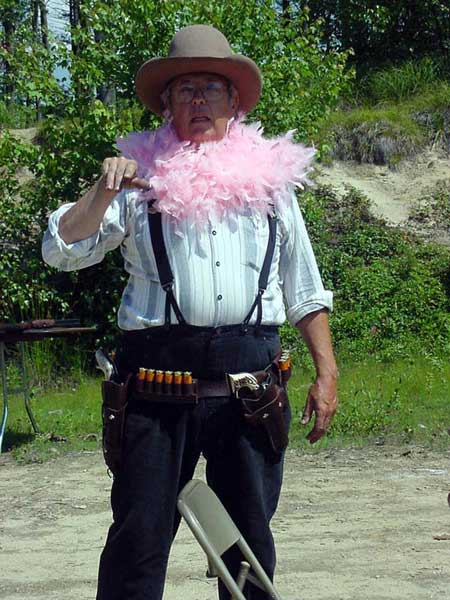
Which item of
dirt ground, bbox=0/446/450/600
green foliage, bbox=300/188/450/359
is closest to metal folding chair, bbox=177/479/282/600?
dirt ground, bbox=0/446/450/600

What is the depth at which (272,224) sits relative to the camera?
3529mm

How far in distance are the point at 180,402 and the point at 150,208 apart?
0.64 metres

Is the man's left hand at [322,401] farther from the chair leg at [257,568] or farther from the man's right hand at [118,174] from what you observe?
the man's right hand at [118,174]

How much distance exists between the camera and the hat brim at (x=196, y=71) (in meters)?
3.49

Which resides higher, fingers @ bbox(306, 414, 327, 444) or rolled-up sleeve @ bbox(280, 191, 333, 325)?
rolled-up sleeve @ bbox(280, 191, 333, 325)

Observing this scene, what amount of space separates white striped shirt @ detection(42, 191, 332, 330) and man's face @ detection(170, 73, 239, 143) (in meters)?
0.30

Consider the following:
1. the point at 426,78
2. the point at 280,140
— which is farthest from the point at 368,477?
the point at 426,78

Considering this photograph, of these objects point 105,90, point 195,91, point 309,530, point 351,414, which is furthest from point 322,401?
point 105,90

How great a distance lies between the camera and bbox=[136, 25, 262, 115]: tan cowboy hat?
3480 mm

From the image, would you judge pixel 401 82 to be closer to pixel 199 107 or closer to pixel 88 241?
pixel 199 107

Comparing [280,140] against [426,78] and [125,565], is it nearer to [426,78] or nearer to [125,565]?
[125,565]

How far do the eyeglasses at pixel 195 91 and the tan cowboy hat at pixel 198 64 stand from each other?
0.15 ft

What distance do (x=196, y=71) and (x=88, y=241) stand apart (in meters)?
0.70

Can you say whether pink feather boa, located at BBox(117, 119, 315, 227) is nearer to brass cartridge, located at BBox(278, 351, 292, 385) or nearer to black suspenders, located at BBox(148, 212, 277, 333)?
black suspenders, located at BBox(148, 212, 277, 333)
